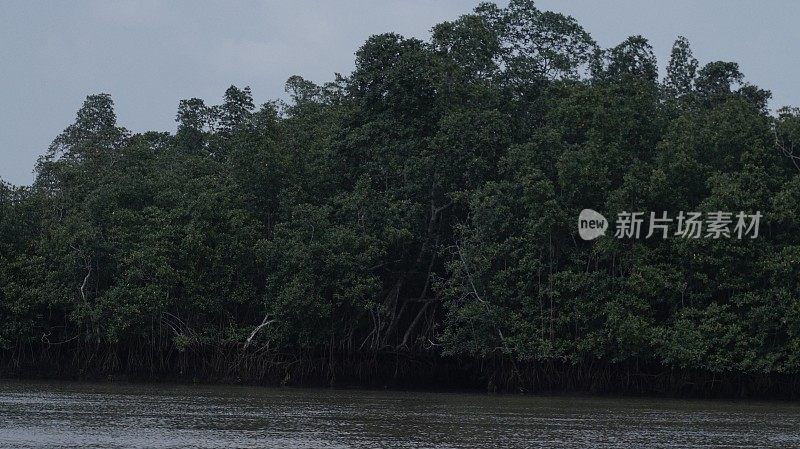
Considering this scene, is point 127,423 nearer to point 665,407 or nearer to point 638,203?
point 665,407

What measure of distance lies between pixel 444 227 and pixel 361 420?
12.4 metres

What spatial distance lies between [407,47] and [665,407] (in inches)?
464

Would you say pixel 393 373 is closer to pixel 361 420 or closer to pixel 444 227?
pixel 444 227

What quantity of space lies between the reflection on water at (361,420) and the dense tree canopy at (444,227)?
2.33 meters

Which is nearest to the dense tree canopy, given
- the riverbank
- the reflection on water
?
the riverbank

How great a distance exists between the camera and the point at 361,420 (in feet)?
56.9

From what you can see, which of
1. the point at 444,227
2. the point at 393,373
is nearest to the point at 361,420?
the point at 393,373

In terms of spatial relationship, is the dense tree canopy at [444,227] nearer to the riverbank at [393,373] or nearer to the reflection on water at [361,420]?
→ the riverbank at [393,373]

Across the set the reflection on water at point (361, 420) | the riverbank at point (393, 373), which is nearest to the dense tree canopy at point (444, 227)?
the riverbank at point (393, 373)

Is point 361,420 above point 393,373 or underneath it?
underneath

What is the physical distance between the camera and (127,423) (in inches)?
628

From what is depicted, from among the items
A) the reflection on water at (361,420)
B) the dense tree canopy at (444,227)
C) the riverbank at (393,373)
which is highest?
the dense tree canopy at (444,227)

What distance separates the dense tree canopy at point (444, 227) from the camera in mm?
25000

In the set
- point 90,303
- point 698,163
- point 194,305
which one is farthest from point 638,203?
point 90,303
